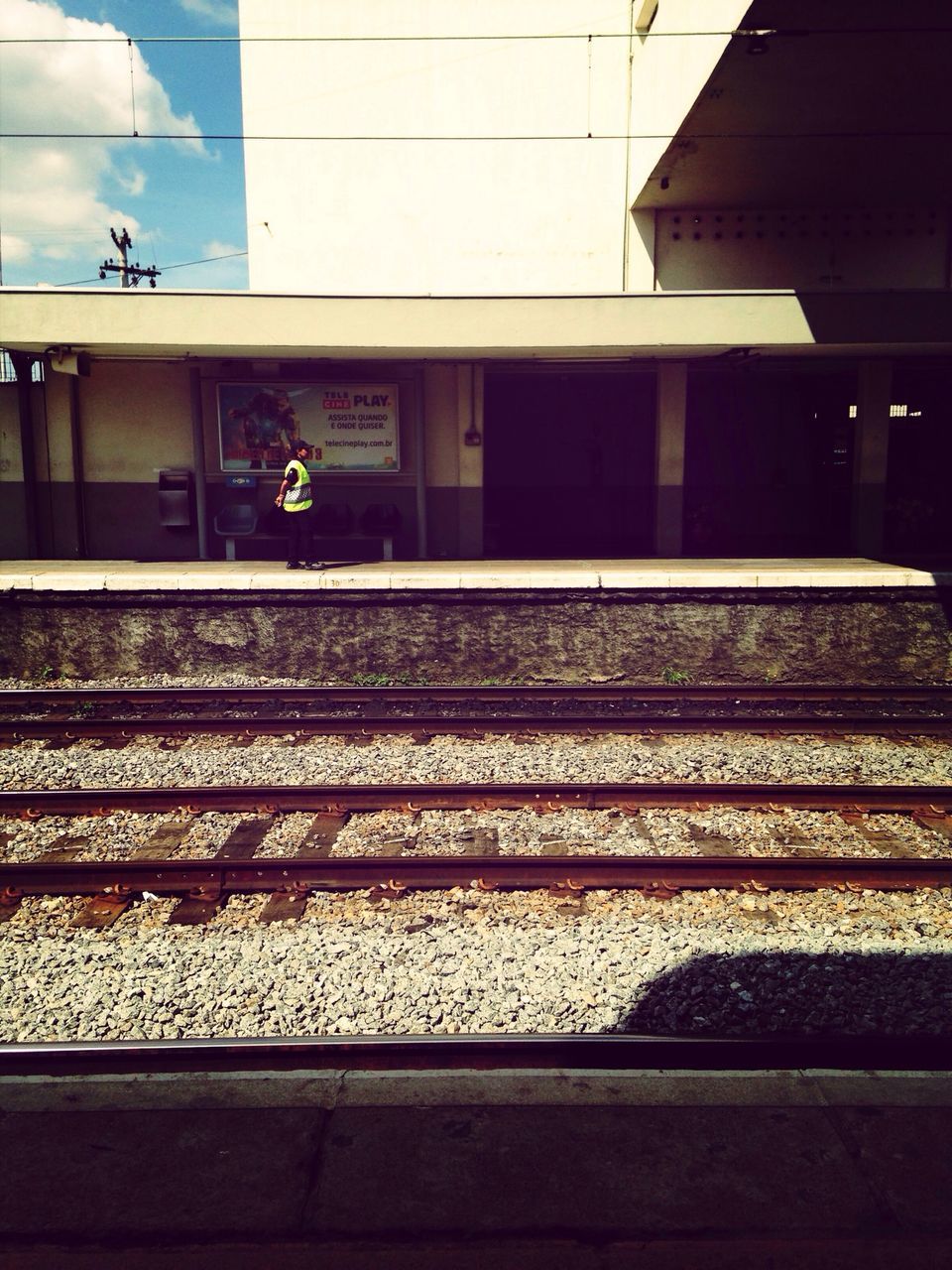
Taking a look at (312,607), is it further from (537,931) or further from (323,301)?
(537,931)

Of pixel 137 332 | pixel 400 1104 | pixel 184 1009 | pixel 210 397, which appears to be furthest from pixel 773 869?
pixel 210 397

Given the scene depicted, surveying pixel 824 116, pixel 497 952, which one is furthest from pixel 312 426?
pixel 497 952

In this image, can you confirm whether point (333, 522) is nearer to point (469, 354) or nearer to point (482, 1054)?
point (469, 354)

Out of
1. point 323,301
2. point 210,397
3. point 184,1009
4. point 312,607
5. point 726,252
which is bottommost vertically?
point 184,1009

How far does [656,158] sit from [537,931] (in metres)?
12.5

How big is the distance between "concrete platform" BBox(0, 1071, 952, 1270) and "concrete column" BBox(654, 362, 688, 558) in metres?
12.6

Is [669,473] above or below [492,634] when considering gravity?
above

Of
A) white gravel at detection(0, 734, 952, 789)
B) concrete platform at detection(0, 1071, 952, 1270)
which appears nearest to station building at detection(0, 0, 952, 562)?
white gravel at detection(0, 734, 952, 789)

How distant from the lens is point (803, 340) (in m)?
12.5

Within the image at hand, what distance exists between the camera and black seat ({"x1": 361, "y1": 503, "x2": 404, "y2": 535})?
584 inches

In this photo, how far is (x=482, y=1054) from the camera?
3740 millimetres

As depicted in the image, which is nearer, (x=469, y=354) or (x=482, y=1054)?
(x=482, y=1054)

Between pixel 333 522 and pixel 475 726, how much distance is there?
24.2 feet

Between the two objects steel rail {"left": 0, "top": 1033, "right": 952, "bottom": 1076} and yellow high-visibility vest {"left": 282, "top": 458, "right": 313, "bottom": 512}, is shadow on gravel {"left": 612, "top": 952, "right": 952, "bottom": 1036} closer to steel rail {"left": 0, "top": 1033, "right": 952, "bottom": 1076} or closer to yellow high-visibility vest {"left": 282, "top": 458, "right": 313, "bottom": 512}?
steel rail {"left": 0, "top": 1033, "right": 952, "bottom": 1076}
